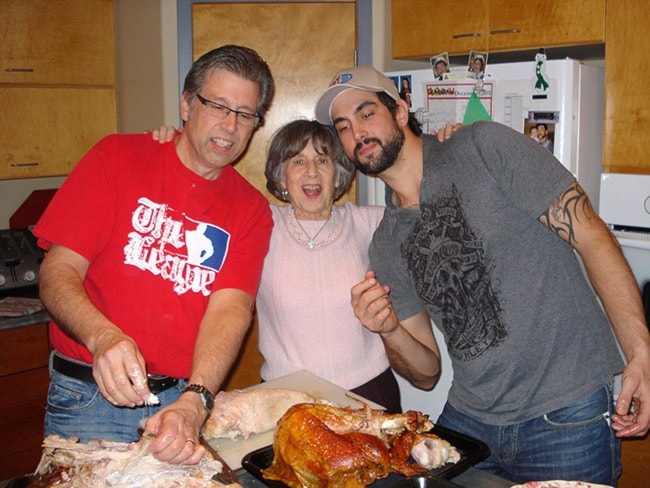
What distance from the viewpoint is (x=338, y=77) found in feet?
6.59

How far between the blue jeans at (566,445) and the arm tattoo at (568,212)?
0.41 m

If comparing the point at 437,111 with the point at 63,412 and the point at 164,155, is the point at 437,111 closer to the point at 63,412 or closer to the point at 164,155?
the point at 164,155

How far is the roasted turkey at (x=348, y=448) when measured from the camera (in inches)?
50.0

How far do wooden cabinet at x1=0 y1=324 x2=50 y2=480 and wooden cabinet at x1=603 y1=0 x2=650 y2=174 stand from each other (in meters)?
2.55

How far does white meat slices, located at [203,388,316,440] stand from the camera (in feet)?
5.02

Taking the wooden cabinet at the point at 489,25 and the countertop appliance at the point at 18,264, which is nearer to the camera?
the wooden cabinet at the point at 489,25

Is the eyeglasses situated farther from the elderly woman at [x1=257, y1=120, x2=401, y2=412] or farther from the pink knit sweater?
the pink knit sweater

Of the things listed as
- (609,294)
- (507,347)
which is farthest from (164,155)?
(609,294)

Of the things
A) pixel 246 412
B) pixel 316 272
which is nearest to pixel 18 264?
pixel 316 272

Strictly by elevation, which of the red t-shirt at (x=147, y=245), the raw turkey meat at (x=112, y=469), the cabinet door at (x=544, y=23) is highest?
the cabinet door at (x=544, y=23)

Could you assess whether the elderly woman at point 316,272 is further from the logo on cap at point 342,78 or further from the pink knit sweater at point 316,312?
the logo on cap at point 342,78

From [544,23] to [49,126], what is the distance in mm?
2374

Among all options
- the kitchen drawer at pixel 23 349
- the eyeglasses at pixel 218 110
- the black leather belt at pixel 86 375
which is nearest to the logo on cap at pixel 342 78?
the eyeglasses at pixel 218 110

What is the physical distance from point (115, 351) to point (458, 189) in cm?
96
